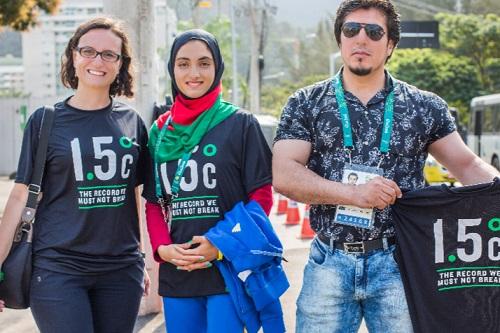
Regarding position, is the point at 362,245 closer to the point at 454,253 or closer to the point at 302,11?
the point at 454,253

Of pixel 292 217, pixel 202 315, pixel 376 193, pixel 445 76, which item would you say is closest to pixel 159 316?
pixel 202 315

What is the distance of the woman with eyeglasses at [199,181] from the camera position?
3658 mm

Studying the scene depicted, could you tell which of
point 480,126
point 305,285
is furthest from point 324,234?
point 480,126

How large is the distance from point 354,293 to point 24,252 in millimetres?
1583

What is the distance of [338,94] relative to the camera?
139 inches

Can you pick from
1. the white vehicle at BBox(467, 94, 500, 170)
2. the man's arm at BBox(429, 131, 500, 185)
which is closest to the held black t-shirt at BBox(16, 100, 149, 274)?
the man's arm at BBox(429, 131, 500, 185)

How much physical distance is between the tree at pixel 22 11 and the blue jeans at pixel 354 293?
44.1 ft

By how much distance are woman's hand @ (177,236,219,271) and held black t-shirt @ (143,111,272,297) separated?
0.06 metres

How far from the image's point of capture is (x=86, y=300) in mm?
3686

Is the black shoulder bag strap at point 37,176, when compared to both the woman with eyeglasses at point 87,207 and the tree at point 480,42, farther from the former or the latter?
the tree at point 480,42

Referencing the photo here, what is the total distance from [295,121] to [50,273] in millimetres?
1382

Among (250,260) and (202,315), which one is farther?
(202,315)

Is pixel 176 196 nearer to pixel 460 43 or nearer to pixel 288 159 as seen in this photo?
pixel 288 159

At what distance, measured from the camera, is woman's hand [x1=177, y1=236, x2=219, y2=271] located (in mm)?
3594
